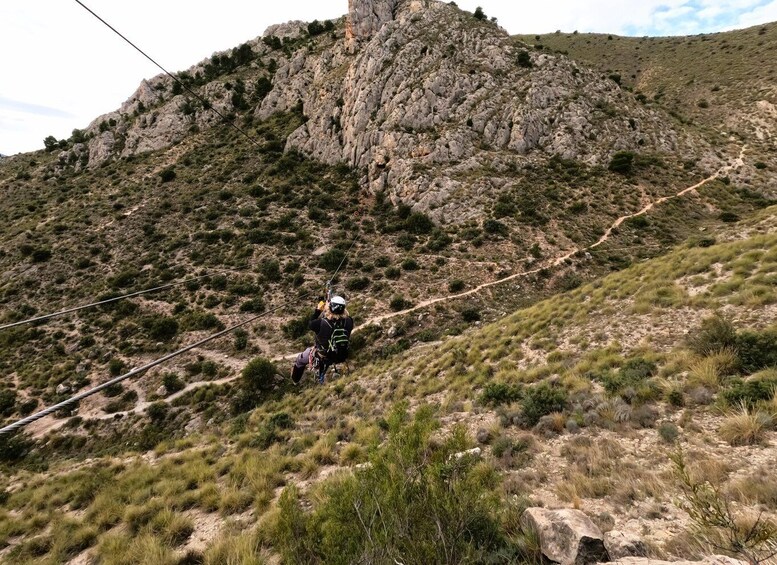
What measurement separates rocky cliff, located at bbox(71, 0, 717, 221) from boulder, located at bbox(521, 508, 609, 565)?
34087 mm

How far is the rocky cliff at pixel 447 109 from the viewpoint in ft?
132

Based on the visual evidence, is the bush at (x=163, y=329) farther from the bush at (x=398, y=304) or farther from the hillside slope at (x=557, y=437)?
the bush at (x=398, y=304)

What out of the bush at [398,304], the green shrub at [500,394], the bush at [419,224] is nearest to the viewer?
the green shrub at [500,394]

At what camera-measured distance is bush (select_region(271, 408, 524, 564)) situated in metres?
4.03

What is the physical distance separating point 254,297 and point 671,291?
3009 centimetres

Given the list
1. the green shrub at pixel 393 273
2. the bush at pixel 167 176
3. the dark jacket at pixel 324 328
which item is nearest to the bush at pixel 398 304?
the green shrub at pixel 393 273

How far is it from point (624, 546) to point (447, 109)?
157 feet

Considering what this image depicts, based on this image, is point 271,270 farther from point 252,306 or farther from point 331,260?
point 331,260

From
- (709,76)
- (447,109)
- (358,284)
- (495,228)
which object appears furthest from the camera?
(709,76)

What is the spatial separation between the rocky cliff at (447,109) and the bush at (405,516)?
33.8 meters

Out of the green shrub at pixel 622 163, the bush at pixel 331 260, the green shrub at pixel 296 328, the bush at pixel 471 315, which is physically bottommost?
the bush at pixel 471 315

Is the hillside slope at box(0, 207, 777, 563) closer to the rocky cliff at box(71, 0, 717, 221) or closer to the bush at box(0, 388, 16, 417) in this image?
the bush at box(0, 388, 16, 417)

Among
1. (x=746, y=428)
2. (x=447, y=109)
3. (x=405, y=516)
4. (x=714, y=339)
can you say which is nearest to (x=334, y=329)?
(x=405, y=516)

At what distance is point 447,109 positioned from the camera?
44.4 m
